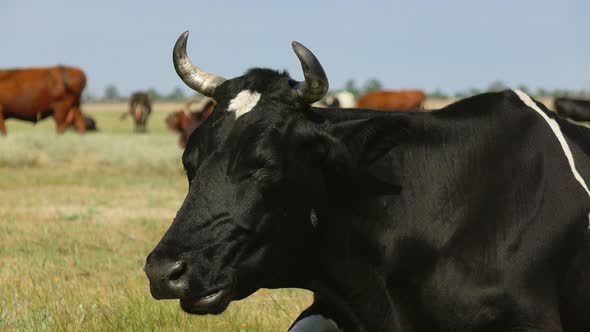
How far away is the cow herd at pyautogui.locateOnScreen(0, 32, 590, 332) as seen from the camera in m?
4.20

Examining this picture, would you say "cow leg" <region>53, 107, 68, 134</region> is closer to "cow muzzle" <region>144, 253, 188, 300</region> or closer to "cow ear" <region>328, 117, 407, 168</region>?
"cow ear" <region>328, 117, 407, 168</region>

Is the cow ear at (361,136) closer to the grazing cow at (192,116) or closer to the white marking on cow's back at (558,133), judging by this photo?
the white marking on cow's back at (558,133)

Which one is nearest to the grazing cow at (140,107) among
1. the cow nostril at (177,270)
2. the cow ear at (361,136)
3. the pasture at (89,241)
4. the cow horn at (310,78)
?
the pasture at (89,241)

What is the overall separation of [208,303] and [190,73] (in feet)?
4.47

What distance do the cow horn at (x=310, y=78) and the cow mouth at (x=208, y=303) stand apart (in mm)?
1033

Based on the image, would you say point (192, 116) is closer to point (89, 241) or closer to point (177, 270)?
point (89, 241)

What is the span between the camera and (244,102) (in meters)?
4.35

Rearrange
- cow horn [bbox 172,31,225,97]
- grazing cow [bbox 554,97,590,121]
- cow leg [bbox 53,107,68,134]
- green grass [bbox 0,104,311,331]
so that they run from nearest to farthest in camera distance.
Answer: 1. cow horn [bbox 172,31,225,97]
2. green grass [bbox 0,104,311,331]
3. grazing cow [bbox 554,97,590,121]
4. cow leg [bbox 53,107,68,134]

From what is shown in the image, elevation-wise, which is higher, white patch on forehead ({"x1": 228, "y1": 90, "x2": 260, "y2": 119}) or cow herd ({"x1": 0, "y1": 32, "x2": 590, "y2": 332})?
white patch on forehead ({"x1": 228, "y1": 90, "x2": 260, "y2": 119})

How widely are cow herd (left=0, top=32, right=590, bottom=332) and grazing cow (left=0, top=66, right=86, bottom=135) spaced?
2470cm

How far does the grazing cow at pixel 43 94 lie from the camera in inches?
1110

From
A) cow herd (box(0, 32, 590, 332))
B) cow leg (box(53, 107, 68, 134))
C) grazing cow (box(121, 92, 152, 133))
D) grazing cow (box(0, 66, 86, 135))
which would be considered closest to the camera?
cow herd (box(0, 32, 590, 332))

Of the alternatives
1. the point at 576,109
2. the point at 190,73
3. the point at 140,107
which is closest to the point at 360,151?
the point at 190,73

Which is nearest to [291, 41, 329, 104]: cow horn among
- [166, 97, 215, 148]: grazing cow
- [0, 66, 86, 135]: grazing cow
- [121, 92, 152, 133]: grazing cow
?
[166, 97, 215, 148]: grazing cow
